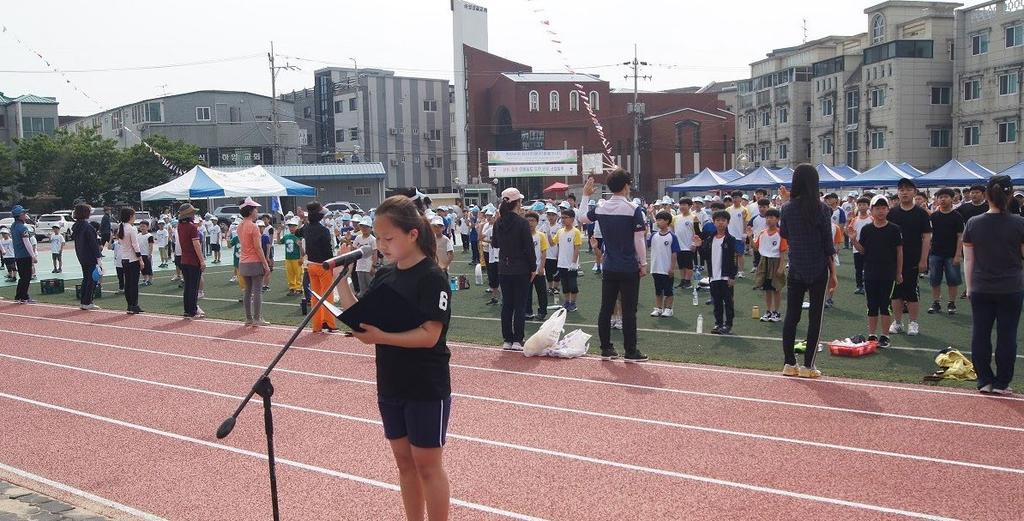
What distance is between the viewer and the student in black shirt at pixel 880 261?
34.1ft

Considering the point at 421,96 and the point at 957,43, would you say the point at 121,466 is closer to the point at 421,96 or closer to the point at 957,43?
the point at 957,43

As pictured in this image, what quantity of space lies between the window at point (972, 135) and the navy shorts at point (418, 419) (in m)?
53.1

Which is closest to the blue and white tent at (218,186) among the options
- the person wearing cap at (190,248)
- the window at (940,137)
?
the person wearing cap at (190,248)

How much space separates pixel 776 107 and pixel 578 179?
56.3ft

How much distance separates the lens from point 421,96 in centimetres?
7788

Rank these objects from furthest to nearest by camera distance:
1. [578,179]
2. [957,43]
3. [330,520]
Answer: [578,179]
[957,43]
[330,520]

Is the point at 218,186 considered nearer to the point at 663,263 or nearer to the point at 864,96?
the point at 663,263

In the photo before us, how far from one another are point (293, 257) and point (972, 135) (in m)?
44.6

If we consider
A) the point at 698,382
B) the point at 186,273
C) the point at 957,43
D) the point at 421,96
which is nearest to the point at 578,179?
the point at 421,96

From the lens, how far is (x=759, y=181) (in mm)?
→ 36188

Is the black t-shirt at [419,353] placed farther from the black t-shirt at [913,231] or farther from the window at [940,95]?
the window at [940,95]

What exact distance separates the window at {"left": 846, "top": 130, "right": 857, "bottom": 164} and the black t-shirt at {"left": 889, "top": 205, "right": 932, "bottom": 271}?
48.6 metres

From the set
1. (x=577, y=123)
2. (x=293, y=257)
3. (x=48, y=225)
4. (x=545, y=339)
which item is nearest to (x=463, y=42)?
(x=577, y=123)

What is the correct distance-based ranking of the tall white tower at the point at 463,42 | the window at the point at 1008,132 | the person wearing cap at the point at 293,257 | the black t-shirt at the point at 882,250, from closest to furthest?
the black t-shirt at the point at 882,250, the person wearing cap at the point at 293,257, the window at the point at 1008,132, the tall white tower at the point at 463,42
